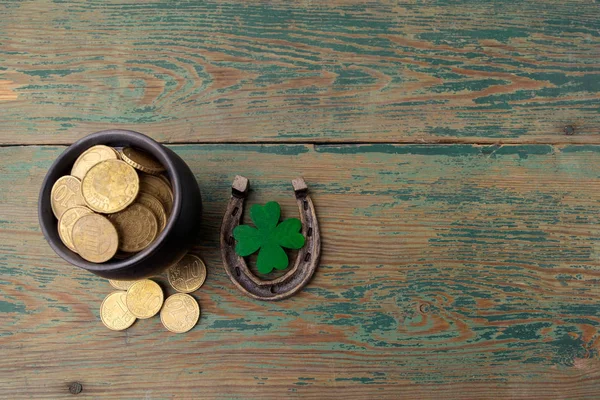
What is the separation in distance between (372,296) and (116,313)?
409mm

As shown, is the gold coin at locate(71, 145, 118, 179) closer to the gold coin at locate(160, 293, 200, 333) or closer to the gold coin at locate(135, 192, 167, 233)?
the gold coin at locate(135, 192, 167, 233)

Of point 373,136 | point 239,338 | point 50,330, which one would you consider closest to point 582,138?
point 373,136

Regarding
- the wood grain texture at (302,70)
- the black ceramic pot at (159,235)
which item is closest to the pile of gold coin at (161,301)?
the black ceramic pot at (159,235)

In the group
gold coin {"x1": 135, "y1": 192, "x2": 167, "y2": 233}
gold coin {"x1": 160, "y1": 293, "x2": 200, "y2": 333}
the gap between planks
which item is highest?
the gap between planks

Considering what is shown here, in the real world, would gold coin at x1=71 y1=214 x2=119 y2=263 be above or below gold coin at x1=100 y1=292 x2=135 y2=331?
above

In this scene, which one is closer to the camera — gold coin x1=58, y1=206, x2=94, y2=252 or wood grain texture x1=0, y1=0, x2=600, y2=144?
gold coin x1=58, y1=206, x2=94, y2=252

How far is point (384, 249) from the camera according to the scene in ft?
2.59

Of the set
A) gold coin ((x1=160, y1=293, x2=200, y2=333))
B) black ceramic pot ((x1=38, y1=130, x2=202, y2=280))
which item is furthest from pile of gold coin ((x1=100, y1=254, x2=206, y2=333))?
black ceramic pot ((x1=38, y1=130, x2=202, y2=280))

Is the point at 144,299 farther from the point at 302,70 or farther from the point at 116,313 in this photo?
the point at 302,70

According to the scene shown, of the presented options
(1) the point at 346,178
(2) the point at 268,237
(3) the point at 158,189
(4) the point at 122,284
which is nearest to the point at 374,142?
(1) the point at 346,178

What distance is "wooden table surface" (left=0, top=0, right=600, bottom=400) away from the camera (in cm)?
77

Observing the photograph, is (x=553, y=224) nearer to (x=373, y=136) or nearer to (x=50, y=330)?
(x=373, y=136)

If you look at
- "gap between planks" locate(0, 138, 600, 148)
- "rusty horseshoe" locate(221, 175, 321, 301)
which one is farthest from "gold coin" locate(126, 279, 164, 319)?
"gap between planks" locate(0, 138, 600, 148)

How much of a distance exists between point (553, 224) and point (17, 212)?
2.90 feet
